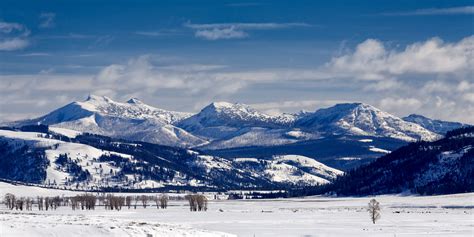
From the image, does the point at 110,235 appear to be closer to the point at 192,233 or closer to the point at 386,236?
the point at 192,233

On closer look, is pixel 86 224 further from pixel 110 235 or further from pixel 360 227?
pixel 360 227

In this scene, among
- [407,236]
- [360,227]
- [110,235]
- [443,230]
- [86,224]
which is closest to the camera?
[110,235]

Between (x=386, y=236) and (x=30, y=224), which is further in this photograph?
(x=386, y=236)

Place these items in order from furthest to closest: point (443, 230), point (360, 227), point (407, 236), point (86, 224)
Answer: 1. point (360, 227)
2. point (443, 230)
3. point (407, 236)
4. point (86, 224)

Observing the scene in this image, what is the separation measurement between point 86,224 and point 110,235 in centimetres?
874

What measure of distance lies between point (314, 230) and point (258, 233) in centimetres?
1230

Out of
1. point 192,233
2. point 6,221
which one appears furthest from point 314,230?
point 6,221

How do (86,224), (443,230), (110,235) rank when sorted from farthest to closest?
(443,230) < (86,224) < (110,235)

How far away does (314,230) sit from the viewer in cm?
13662

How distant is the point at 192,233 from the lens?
110312 mm

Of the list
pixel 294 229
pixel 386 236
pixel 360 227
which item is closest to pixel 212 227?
pixel 294 229

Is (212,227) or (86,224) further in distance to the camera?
(212,227)

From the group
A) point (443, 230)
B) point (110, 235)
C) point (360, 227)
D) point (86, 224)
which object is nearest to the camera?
point (110, 235)

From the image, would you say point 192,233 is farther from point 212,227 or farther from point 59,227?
point 212,227
